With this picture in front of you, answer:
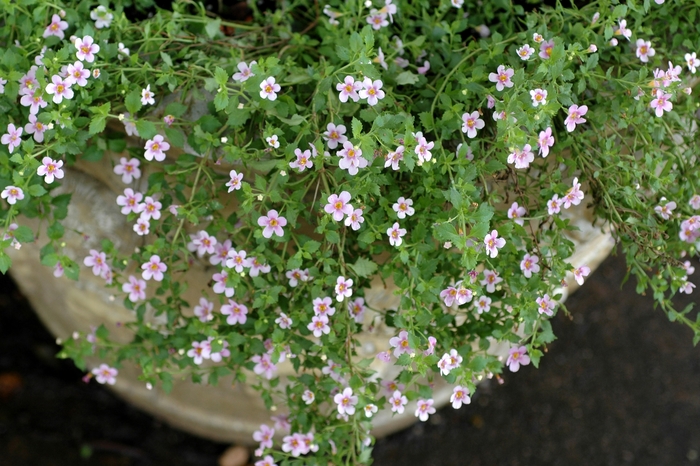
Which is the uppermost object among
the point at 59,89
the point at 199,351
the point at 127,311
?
the point at 59,89

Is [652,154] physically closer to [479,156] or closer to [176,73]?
[479,156]

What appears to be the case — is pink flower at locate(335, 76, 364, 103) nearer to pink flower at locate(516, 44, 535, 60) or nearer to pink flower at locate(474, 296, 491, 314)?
pink flower at locate(516, 44, 535, 60)

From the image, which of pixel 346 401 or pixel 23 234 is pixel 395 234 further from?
pixel 23 234

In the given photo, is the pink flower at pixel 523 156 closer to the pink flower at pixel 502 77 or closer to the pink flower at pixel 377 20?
the pink flower at pixel 502 77

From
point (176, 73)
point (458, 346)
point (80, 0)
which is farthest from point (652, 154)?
point (80, 0)

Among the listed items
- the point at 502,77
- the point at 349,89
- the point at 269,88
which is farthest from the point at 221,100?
the point at 502,77

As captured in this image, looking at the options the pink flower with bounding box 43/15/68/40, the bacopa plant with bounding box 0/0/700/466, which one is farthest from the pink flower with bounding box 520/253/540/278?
the pink flower with bounding box 43/15/68/40
